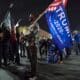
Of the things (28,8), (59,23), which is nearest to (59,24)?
(59,23)

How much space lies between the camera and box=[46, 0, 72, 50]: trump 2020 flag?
666 inches

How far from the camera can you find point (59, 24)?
56.7 ft

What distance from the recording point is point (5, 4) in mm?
36156

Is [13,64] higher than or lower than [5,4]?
lower

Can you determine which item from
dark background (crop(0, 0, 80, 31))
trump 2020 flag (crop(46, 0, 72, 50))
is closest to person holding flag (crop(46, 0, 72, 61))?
trump 2020 flag (crop(46, 0, 72, 50))

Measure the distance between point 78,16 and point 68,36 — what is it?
23.4 m

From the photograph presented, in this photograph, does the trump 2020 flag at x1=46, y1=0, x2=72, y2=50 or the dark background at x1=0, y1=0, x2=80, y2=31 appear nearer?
the trump 2020 flag at x1=46, y1=0, x2=72, y2=50

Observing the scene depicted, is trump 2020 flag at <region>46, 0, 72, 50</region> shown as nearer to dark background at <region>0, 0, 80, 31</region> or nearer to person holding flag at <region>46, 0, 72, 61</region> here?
person holding flag at <region>46, 0, 72, 61</region>

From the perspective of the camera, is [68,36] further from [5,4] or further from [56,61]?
[5,4]

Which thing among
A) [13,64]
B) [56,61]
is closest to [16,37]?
[13,64]

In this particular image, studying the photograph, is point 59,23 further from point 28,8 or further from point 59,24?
point 28,8

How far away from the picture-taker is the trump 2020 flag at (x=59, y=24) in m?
16.9

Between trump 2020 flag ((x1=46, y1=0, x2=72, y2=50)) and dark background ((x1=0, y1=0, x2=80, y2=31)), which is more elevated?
dark background ((x1=0, y1=0, x2=80, y2=31))

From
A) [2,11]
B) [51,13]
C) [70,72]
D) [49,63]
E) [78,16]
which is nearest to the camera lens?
[70,72]
